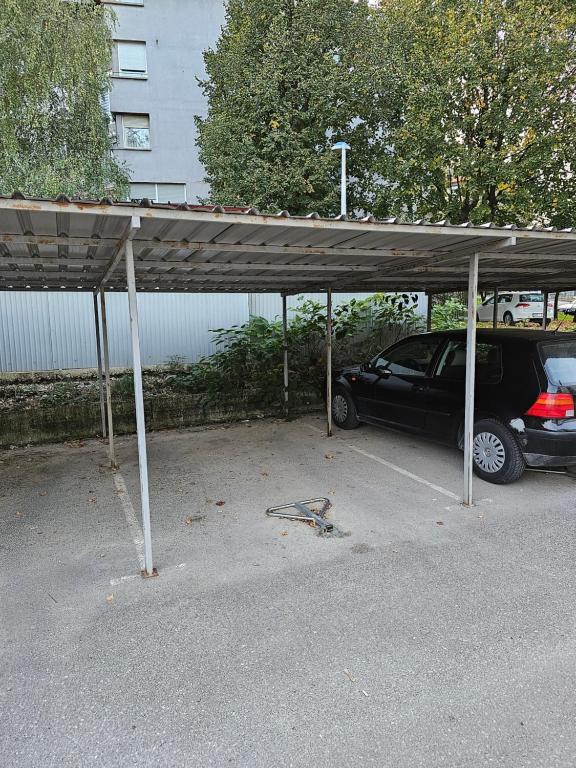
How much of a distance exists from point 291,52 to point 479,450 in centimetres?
1004

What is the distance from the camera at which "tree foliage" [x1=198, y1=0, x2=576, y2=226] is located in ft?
29.0

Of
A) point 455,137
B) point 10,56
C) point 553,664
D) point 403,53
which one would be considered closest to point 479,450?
point 553,664

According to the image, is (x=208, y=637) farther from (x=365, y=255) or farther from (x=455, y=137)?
(x=455, y=137)

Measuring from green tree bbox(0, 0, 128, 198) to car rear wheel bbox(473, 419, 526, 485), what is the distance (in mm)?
11921

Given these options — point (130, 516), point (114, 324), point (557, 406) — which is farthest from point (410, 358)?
point (114, 324)

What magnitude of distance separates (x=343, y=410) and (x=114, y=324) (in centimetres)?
689

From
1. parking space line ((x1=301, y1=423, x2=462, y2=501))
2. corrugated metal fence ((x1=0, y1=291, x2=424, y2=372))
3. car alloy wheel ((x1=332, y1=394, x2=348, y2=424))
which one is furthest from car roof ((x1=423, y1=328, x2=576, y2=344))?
corrugated metal fence ((x1=0, y1=291, x2=424, y2=372))

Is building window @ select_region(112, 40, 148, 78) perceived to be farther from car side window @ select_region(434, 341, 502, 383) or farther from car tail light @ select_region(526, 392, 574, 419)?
car tail light @ select_region(526, 392, 574, 419)

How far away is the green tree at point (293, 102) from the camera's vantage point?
10.9 meters

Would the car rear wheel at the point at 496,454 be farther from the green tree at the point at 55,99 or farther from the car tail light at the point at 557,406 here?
the green tree at the point at 55,99

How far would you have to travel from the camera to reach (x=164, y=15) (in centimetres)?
1709

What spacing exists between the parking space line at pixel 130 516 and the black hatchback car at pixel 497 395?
3.43 meters

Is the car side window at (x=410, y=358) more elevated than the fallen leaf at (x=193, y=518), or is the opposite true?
the car side window at (x=410, y=358)

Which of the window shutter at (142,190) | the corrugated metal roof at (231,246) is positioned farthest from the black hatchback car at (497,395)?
the window shutter at (142,190)
